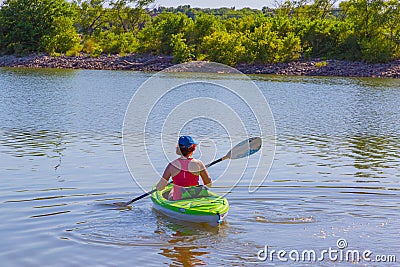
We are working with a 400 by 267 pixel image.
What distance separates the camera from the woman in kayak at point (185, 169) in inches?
429

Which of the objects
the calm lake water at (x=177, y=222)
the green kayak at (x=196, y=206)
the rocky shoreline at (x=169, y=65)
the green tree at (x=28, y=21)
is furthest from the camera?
the green tree at (x=28, y=21)

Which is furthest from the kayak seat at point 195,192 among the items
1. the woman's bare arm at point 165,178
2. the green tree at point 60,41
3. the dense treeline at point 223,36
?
the green tree at point 60,41

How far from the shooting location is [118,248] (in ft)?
31.4

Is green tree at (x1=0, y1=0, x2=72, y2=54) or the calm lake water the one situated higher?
green tree at (x1=0, y1=0, x2=72, y2=54)

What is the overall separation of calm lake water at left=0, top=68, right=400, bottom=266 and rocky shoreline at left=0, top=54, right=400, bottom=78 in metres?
37.1

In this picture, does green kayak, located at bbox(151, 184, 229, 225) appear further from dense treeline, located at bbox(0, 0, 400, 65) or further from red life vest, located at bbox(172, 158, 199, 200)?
dense treeline, located at bbox(0, 0, 400, 65)

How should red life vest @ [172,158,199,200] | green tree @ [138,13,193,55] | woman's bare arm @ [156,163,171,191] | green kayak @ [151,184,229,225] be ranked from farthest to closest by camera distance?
1. green tree @ [138,13,193,55]
2. woman's bare arm @ [156,163,171,191]
3. red life vest @ [172,158,199,200]
4. green kayak @ [151,184,229,225]

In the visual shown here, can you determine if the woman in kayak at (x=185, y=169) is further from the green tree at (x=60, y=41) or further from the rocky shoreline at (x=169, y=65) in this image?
the green tree at (x=60, y=41)

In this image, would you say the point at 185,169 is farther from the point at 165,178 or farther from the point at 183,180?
the point at 165,178

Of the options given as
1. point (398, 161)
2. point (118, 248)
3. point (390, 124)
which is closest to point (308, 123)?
point (390, 124)

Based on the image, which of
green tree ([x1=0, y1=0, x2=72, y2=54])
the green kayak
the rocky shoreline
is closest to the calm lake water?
the green kayak

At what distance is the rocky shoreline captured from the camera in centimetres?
6006

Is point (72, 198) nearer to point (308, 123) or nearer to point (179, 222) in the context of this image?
point (179, 222)

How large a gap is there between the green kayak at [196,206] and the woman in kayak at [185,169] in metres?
0.13
